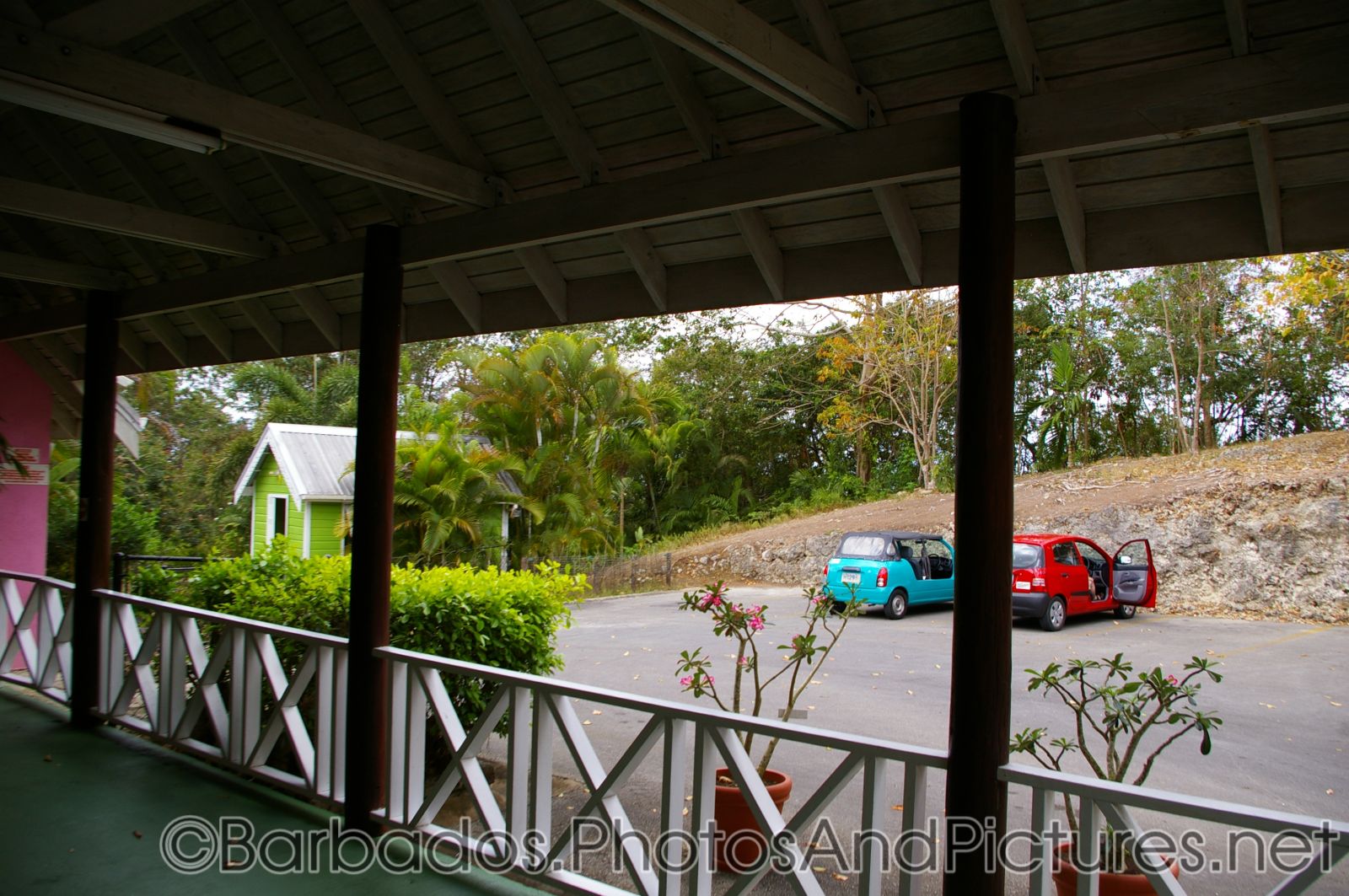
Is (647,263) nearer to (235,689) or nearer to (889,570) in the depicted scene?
(235,689)

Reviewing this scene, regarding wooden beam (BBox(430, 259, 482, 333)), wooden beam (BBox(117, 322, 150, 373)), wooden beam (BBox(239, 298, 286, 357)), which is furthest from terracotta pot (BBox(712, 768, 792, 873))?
wooden beam (BBox(117, 322, 150, 373))

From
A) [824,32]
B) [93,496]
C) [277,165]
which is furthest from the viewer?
[93,496]

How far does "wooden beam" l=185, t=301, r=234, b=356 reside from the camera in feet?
19.8

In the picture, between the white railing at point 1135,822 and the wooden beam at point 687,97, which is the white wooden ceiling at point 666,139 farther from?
the white railing at point 1135,822

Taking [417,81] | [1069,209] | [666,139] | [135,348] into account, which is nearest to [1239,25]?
[1069,209]

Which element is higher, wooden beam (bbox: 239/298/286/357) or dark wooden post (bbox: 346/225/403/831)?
wooden beam (bbox: 239/298/286/357)

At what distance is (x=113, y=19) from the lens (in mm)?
2676

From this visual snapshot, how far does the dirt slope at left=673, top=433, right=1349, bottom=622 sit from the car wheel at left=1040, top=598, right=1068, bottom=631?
3324 mm

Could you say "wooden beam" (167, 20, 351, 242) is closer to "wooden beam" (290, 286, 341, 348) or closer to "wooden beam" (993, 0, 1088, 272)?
"wooden beam" (290, 286, 341, 348)

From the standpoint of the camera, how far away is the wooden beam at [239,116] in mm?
2723

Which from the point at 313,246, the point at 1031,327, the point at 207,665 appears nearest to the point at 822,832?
the point at 207,665

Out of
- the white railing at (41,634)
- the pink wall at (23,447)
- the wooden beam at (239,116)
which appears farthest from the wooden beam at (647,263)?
the pink wall at (23,447)

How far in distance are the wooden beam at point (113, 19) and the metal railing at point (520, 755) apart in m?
2.38

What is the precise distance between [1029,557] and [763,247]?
9.82m
